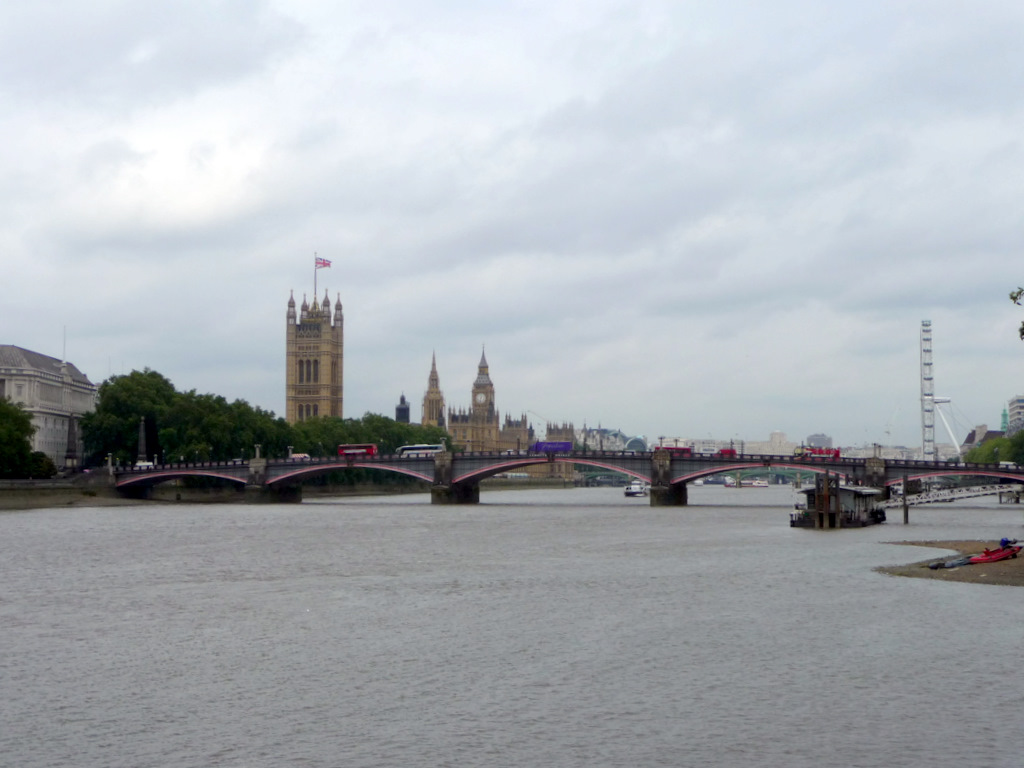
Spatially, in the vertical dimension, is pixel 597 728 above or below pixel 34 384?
below

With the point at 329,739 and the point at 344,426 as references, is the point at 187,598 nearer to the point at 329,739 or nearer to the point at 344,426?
the point at 329,739

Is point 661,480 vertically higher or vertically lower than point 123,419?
lower

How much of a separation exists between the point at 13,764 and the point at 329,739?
15.9ft

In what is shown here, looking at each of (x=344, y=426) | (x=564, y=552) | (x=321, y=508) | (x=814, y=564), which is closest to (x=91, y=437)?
(x=321, y=508)

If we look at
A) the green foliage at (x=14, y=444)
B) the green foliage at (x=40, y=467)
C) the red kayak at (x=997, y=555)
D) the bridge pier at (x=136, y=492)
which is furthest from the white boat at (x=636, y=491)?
the red kayak at (x=997, y=555)

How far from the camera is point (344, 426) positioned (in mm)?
169625

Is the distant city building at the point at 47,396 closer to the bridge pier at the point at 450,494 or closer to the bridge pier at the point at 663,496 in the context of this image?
the bridge pier at the point at 450,494

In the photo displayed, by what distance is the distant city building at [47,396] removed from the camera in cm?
14193

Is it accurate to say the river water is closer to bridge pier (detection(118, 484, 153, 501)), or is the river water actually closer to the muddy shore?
the muddy shore

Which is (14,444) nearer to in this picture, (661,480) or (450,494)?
(450,494)

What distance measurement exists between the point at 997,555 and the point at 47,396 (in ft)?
394

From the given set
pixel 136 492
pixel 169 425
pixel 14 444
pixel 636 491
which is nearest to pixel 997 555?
pixel 14 444

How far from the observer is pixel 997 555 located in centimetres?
4791

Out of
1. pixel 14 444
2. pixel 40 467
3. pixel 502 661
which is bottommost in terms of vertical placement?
pixel 502 661
